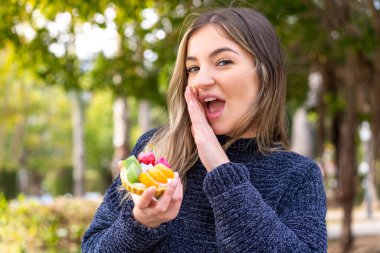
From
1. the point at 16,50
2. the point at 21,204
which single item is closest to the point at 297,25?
the point at 16,50

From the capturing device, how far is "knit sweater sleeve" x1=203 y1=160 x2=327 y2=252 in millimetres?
1784

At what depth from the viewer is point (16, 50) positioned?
7.67 meters

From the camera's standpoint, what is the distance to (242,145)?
2145 millimetres

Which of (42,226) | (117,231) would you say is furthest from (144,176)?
(42,226)

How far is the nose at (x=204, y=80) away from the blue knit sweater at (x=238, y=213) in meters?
0.22

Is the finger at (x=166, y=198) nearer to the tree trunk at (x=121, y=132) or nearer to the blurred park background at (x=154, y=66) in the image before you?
the blurred park background at (x=154, y=66)

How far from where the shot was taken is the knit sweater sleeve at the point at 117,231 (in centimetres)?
182

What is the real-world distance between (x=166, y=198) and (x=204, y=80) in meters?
0.48

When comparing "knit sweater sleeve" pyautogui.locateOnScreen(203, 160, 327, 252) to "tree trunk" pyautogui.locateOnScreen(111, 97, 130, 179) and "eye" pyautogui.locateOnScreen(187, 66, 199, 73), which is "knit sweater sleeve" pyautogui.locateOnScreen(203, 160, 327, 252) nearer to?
"eye" pyautogui.locateOnScreen(187, 66, 199, 73)

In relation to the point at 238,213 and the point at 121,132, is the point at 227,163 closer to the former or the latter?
the point at 238,213

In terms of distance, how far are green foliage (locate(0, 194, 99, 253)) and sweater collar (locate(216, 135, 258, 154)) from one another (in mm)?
5692

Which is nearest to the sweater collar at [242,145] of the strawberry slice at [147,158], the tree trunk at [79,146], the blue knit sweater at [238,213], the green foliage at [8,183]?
the blue knit sweater at [238,213]

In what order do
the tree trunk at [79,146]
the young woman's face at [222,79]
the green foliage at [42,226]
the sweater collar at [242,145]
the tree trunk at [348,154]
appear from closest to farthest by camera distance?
the young woman's face at [222,79] → the sweater collar at [242,145] → the green foliage at [42,226] → the tree trunk at [348,154] → the tree trunk at [79,146]

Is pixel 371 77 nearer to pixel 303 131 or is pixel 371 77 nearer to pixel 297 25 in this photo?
pixel 297 25
